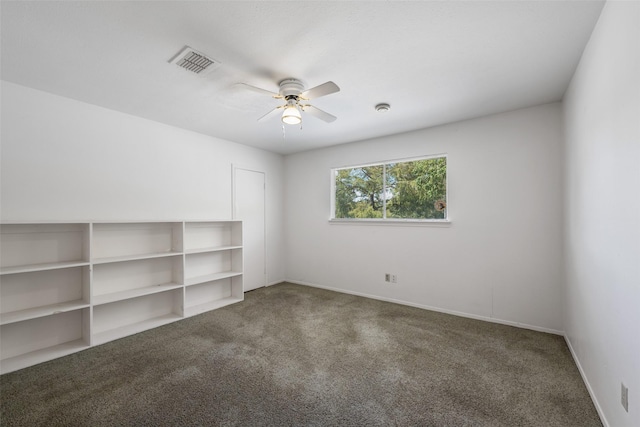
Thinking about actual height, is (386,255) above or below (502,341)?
above

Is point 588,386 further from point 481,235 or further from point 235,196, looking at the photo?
point 235,196

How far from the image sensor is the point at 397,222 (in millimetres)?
4184

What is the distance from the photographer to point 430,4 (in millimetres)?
1640

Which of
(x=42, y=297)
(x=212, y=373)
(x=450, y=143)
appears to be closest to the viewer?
(x=212, y=373)

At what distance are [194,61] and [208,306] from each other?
10.3 feet

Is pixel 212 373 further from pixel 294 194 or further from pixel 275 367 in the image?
pixel 294 194

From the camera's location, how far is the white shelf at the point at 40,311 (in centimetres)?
238

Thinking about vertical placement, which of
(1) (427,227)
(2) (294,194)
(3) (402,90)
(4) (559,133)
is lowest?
(1) (427,227)

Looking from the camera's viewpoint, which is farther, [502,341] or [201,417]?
[502,341]

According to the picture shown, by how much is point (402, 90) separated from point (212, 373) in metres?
3.12

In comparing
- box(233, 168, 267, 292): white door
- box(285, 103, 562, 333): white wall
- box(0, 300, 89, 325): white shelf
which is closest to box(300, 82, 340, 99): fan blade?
box(285, 103, 562, 333): white wall

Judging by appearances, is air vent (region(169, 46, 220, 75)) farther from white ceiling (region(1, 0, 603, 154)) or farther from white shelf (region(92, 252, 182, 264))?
white shelf (region(92, 252, 182, 264))

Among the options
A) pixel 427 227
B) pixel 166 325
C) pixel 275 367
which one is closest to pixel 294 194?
pixel 427 227

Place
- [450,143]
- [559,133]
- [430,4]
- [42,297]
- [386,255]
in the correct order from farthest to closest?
1. [386,255]
2. [450,143]
3. [559,133]
4. [42,297]
5. [430,4]
